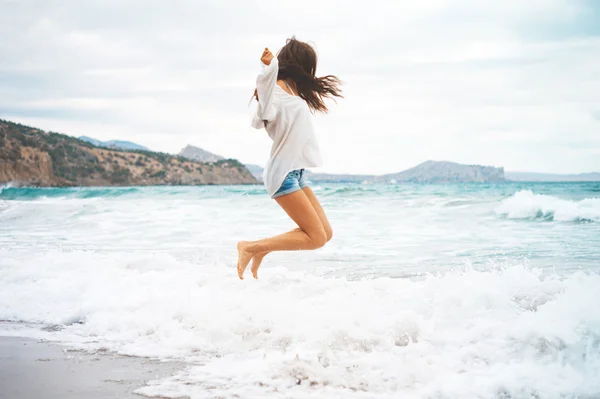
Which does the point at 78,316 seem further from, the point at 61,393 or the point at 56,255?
the point at 56,255

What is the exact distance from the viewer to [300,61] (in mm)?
3988

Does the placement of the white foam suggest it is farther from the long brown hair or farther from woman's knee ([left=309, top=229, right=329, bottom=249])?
the long brown hair

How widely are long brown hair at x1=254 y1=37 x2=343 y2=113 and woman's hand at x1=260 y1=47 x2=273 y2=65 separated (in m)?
0.25

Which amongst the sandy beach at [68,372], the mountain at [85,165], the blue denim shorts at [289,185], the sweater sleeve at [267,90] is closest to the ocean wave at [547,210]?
the blue denim shorts at [289,185]

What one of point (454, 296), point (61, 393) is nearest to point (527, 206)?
point (454, 296)

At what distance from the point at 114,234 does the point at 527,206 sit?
9.96 m

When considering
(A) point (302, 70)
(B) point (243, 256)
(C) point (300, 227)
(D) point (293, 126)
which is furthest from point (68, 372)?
(A) point (302, 70)

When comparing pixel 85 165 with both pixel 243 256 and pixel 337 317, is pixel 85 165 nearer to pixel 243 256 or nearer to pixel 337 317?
pixel 243 256

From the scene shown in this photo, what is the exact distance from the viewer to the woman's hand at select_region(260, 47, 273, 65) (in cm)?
371

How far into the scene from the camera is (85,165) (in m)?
89.6

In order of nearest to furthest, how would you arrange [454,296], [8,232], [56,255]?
[454,296] < [56,255] < [8,232]

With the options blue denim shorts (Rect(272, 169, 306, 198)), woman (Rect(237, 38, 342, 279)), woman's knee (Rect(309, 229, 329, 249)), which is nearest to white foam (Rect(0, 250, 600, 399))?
woman's knee (Rect(309, 229, 329, 249))

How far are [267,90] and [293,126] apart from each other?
309mm

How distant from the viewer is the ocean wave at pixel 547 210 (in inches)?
529
